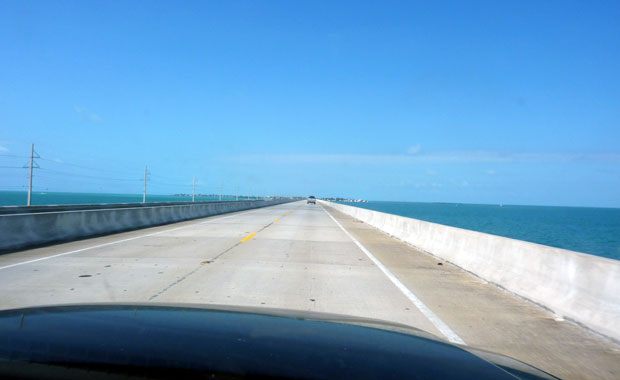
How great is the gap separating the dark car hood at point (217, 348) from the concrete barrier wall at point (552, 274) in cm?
402

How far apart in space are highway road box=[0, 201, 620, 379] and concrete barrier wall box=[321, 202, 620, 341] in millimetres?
226

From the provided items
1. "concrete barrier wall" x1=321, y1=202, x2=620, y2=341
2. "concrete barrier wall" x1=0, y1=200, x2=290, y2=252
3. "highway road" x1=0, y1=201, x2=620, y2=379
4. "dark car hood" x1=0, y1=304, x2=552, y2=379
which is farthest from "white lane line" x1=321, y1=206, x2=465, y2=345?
"concrete barrier wall" x1=0, y1=200, x2=290, y2=252

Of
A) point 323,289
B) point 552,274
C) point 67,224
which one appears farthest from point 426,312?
point 67,224

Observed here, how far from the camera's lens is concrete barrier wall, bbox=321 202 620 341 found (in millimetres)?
6648

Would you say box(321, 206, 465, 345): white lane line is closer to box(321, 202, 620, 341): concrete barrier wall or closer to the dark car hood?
box(321, 202, 620, 341): concrete barrier wall

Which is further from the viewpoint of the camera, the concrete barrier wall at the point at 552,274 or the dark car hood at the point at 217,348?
the concrete barrier wall at the point at 552,274

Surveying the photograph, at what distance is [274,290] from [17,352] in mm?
6475

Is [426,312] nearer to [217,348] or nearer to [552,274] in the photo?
[552,274]

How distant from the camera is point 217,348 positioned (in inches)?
114

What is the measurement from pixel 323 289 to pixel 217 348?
6475 mm

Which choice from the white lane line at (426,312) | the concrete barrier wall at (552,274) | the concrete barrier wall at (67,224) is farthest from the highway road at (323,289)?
the concrete barrier wall at (67,224)

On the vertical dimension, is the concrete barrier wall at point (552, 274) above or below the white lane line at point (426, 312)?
above

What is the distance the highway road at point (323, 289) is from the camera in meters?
6.20

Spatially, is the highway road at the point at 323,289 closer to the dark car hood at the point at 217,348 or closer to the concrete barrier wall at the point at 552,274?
the concrete barrier wall at the point at 552,274
